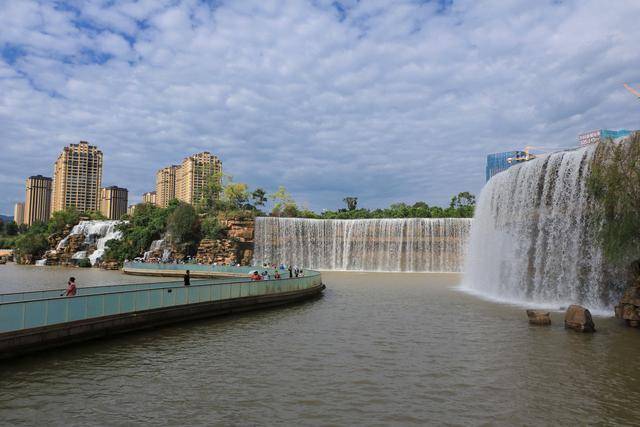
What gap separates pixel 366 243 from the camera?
61.1 m

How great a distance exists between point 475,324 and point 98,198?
154178mm

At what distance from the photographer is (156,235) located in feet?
210

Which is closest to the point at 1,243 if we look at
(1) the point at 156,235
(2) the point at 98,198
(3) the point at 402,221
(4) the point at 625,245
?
(2) the point at 98,198

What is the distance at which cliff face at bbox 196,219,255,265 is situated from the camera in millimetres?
58375

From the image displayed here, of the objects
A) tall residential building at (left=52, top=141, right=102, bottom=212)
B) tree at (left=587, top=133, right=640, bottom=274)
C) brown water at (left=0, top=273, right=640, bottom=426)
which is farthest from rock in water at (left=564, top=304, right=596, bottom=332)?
tall residential building at (left=52, top=141, right=102, bottom=212)

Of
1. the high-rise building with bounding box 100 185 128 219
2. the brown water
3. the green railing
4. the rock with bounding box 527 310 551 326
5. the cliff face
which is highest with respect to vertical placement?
the high-rise building with bounding box 100 185 128 219

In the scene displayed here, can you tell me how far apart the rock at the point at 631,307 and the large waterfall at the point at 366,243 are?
127 ft

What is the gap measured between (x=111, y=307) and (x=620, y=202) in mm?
19371

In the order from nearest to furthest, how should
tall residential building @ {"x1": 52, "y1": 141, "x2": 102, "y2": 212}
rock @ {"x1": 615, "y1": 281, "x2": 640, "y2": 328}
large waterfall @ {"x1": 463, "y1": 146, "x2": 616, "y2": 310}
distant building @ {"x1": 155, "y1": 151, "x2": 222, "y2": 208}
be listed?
rock @ {"x1": 615, "y1": 281, "x2": 640, "y2": 328}
large waterfall @ {"x1": 463, "y1": 146, "x2": 616, "y2": 310}
distant building @ {"x1": 155, "y1": 151, "x2": 222, "y2": 208}
tall residential building @ {"x1": 52, "y1": 141, "x2": 102, "y2": 212}

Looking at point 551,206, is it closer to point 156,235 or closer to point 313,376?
point 313,376

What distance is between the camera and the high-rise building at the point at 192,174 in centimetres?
13938

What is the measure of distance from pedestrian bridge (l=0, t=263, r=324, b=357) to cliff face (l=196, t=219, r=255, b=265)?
34.5 metres

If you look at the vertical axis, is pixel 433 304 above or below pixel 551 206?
below

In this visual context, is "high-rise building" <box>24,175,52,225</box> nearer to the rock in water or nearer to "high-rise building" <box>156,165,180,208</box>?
"high-rise building" <box>156,165,180,208</box>
